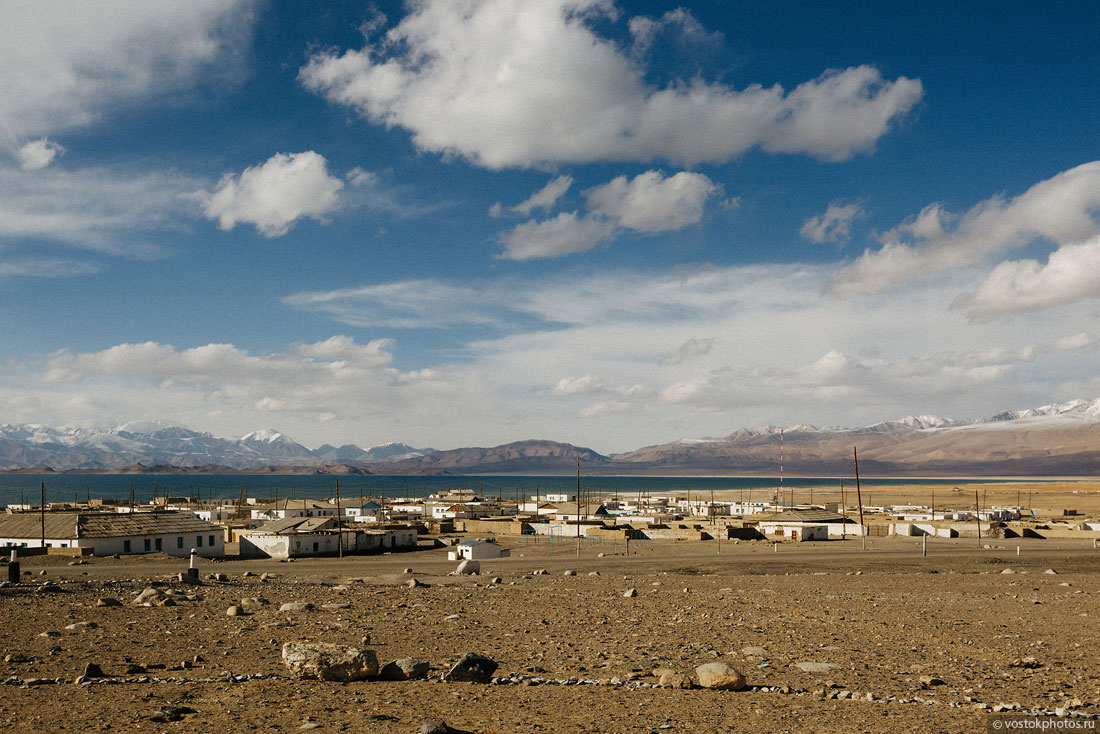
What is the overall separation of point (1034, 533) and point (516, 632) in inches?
3248

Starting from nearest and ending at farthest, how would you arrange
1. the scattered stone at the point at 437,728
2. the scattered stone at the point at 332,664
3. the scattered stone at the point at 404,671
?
1. the scattered stone at the point at 437,728
2. the scattered stone at the point at 332,664
3. the scattered stone at the point at 404,671

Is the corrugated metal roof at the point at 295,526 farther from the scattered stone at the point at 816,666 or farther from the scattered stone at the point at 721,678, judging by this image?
the scattered stone at the point at 721,678

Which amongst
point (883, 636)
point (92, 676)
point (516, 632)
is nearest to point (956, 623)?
point (883, 636)

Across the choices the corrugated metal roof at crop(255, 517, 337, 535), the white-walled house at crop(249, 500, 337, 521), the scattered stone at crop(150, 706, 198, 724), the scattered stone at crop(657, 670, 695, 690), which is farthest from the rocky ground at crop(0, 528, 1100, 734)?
the white-walled house at crop(249, 500, 337, 521)

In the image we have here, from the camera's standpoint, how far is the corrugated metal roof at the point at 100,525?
218 ft

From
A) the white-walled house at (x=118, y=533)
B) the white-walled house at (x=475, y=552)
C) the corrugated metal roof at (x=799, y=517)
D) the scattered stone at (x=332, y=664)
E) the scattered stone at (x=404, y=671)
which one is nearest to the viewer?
the scattered stone at (x=332, y=664)

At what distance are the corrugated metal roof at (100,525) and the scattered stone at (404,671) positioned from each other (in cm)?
5876

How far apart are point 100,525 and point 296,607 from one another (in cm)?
4963

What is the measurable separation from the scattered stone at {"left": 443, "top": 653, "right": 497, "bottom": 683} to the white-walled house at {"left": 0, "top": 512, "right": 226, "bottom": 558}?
5883cm

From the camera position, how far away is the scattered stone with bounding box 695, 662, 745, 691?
583 inches

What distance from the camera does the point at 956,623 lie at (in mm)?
23859

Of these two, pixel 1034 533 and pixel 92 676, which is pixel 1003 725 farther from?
pixel 1034 533

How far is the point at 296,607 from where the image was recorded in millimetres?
25906

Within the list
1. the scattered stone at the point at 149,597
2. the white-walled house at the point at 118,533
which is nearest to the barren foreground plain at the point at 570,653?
the scattered stone at the point at 149,597
